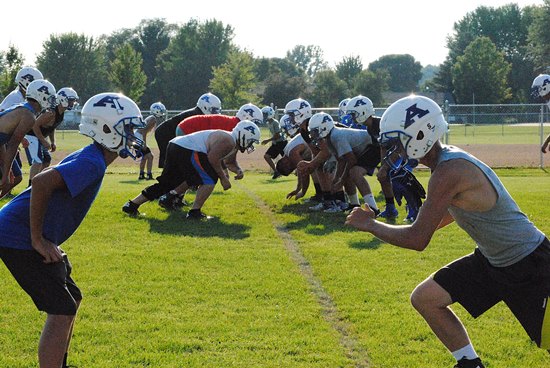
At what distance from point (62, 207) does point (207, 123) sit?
9358 mm

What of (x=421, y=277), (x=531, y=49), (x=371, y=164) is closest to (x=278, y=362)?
(x=421, y=277)

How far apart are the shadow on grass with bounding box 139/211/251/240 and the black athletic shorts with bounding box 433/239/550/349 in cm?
621

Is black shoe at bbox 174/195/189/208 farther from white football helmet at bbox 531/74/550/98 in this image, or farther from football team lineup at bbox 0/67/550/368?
white football helmet at bbox 531/74/550/98

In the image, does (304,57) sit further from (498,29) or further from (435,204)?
(435,204)

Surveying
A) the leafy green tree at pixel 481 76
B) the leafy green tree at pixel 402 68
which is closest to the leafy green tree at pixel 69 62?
the leafy green tree at pixel 481 76

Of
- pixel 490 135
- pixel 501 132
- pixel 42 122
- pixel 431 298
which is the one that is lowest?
→ pixel 490 135

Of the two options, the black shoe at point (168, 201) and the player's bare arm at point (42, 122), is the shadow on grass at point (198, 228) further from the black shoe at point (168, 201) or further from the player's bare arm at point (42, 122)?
the player's bare arm at point (42, 122)

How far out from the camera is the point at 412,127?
4.62m

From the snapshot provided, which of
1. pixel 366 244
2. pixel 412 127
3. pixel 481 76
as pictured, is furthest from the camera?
pixel 481 76

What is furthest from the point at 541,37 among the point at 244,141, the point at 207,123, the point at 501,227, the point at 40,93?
the point at 501,227

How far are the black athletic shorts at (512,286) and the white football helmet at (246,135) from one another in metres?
7.31

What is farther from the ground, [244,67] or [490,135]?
[244,67]

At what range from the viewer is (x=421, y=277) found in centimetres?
817

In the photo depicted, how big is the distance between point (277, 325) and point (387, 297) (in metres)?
1.43
